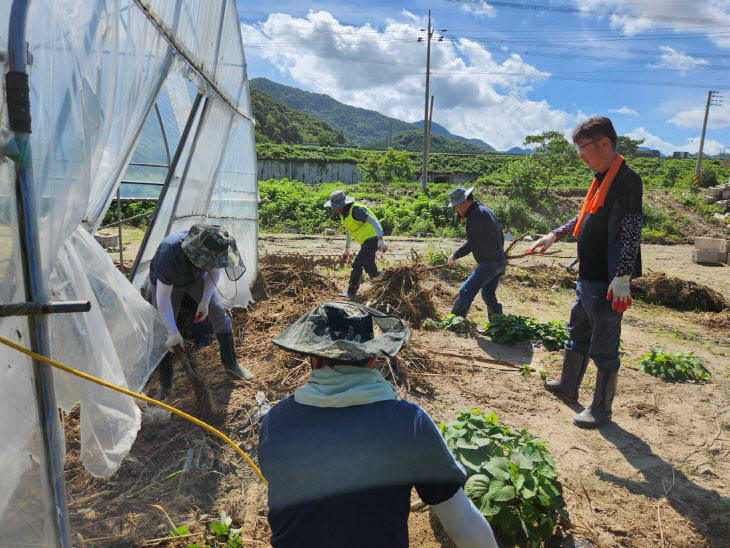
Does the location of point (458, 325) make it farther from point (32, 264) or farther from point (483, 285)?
point (32, 264)

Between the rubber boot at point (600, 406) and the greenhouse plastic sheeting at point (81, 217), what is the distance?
3093 mm

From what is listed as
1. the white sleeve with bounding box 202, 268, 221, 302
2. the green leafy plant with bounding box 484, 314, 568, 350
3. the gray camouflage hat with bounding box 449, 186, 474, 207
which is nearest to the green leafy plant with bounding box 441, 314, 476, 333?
the green leafy plant with bounding box 484, 314, 568, 350

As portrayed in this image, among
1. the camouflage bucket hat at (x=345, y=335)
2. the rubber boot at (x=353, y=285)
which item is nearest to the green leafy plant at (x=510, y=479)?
the camouflage bucket hat at (x=345, y=335)

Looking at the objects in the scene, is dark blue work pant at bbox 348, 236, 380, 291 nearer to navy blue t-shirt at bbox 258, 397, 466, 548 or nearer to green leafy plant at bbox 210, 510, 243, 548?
green leafy plant at bbox 210, 510, 243, 548

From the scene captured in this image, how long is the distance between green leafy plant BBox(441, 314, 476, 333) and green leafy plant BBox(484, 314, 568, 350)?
0.27m

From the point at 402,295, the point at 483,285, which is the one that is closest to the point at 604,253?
the point at 483,285

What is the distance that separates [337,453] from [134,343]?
2.07m

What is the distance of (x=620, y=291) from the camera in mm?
3154

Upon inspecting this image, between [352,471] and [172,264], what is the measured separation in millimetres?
2719

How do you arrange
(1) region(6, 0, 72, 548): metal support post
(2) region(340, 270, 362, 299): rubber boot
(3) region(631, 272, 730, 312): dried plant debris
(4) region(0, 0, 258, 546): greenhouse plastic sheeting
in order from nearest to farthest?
(1) region(6, 0, 72, 548): metal support post → (4) region(0, 0, 258, 546): greenhouse plastic sheeting → (2) region(340, 270, 362, 299): rubber boot → (3) region(631, 272, 730, 312): dried plant debris

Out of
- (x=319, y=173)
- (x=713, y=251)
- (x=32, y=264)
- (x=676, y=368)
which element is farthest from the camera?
(x=319, y=173)

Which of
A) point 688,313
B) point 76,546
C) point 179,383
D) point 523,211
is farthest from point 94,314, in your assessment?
point 523,211

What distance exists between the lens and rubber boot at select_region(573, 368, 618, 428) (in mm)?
3566

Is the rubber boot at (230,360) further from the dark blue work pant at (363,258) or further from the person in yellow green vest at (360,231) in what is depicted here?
the dark blue work pant at (363,258)
